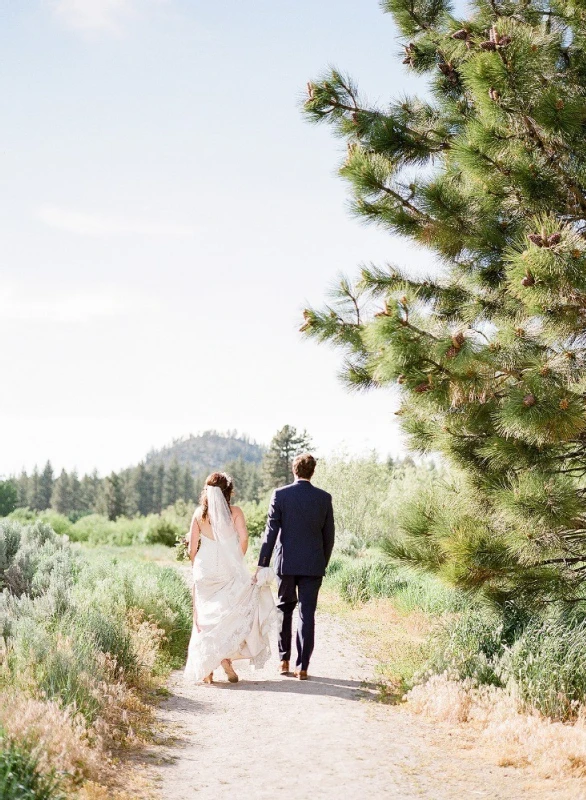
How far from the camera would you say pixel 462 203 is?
6.62 meters

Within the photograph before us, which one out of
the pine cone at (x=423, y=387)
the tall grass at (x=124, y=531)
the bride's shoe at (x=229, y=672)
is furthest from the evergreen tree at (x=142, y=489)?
the pine cone at (x=423, y=387)

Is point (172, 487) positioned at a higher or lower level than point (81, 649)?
higher

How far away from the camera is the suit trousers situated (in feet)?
21.3

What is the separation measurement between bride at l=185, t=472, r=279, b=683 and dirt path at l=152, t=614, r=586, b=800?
0.27 metres

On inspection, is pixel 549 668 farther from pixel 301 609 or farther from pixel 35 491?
pixel 35 491

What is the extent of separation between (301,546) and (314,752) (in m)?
2.14

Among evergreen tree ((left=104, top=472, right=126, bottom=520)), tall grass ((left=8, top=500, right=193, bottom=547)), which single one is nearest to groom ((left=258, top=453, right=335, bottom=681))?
tall grass ((left=8, top=500, right=193, bottom=547))

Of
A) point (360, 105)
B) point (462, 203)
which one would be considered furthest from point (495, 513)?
point (360, 105)

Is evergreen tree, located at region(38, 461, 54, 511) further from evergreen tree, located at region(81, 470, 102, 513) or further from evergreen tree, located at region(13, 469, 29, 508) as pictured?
evergreen tree, located at region(81, 470, 102, 513)

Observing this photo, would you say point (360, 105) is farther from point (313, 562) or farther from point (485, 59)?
point (313, 562)

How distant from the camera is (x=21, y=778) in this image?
3438 mm

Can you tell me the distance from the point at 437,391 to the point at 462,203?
228cm

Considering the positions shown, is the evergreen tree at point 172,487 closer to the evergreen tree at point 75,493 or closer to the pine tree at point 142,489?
the pine tree at point 142,489

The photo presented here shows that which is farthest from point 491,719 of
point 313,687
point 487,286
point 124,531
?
point 124,531
